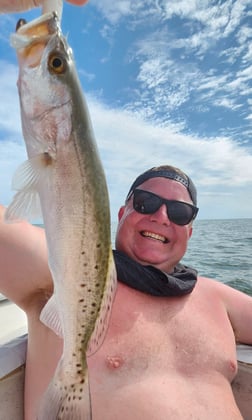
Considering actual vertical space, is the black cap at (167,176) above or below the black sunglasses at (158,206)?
above

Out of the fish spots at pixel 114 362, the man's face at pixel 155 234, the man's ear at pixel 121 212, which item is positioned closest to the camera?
the fish spots at pixel 114 362

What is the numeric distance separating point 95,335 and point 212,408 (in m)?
1.27

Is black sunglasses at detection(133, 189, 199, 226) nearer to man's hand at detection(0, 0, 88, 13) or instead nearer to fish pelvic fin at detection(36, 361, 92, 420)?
man's hand at detection(0, 0, 88, 13)

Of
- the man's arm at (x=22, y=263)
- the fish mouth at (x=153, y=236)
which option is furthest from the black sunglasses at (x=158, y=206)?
the man's arm at (x=22, y=263)

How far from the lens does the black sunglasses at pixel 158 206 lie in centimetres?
320

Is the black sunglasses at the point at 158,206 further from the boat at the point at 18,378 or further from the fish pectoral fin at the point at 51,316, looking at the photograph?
the fish pectoral fin at the point at 51,316

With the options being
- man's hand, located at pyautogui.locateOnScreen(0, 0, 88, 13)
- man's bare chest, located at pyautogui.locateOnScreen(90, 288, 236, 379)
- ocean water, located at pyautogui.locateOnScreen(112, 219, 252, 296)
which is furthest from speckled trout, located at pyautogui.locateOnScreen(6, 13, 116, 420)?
ocean water, located at pyautogui.locateOnScreen(112, 219, 252, 296)

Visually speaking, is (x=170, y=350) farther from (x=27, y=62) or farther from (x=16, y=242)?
(x=27, y=62)

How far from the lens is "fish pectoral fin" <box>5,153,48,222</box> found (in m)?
1.25

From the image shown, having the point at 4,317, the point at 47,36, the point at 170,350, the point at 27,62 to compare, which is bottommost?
the point at 4,317

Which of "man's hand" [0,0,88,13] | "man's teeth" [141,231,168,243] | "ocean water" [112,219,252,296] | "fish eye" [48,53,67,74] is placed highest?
"man's hand" [0,0,88,13]

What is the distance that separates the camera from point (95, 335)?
143 cm

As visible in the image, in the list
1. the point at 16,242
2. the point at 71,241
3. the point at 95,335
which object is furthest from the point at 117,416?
the point at 71,241

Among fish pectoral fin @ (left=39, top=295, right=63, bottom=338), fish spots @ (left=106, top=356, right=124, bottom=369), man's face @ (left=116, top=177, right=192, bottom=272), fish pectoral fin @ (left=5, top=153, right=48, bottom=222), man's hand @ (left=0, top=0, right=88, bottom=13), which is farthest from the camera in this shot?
man's face @ (left=116, top=177, right=192, bottom=272)
